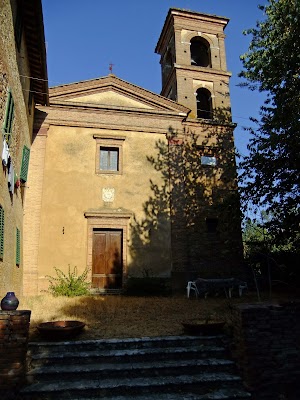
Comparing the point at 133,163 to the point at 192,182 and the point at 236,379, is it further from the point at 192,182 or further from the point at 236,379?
the point at 236,379

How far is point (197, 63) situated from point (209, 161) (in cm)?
703

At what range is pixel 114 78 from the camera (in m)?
15.6

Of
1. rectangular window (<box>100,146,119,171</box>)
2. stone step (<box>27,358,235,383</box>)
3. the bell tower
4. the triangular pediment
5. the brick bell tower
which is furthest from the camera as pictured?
the bell tower

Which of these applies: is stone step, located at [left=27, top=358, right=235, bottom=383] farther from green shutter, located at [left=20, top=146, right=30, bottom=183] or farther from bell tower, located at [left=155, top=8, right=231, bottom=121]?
bell tower, located at [left=155, top=8, right=231, bottom=121]

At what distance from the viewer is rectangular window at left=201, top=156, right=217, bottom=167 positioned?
50.8 feet

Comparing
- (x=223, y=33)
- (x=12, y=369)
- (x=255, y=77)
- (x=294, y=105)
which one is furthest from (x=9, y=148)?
(x=223, y=33)

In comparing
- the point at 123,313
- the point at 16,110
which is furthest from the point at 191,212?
the point at 16,110

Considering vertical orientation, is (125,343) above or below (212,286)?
below

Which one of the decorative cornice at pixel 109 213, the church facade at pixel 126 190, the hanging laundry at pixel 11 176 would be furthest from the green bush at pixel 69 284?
the hanging laundry at pixel 11 176

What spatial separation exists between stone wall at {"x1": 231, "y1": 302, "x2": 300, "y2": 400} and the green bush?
24.5 ft

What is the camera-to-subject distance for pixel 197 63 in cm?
A: 1919

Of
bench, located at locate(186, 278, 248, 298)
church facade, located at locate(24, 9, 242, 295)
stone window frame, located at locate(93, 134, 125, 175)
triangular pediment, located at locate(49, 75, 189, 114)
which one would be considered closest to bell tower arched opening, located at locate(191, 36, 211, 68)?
church facade, located at locate(24, 9, 242, 295)

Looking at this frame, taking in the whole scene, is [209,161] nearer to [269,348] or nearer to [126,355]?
[269,348]

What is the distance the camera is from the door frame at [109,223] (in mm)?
13305
